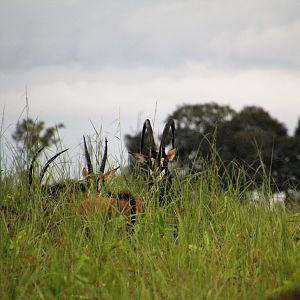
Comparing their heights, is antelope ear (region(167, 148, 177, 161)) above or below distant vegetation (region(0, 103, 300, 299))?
above

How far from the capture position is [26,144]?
257 inches

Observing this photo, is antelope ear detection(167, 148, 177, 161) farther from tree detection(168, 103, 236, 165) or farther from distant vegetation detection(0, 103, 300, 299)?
tree detection(168, 103, 236, 165)

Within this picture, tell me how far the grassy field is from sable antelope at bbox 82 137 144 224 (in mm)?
117

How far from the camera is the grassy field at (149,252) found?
13.5 ft

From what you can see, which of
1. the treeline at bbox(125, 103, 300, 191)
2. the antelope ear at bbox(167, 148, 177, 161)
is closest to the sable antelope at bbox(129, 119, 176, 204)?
the antelope ear at bbox(167, 148, 177, 161)

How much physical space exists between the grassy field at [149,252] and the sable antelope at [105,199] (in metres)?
0.12

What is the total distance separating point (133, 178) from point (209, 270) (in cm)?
300

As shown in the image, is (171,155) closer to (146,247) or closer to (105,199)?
(105,199)

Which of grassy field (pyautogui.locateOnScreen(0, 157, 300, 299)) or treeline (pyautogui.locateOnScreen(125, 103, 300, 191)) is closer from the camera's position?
grassy field (pyautogui.locateOnScreen(0, 157, 300, 299))

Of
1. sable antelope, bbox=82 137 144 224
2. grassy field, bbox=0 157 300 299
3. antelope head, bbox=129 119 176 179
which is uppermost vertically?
antelope head, bbox=129 119 176 179

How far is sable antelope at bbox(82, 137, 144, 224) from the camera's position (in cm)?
570

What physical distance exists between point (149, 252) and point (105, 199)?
128 centimetres

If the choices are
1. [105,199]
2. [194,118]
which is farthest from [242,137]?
[105,199]

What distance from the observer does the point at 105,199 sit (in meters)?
5.89
